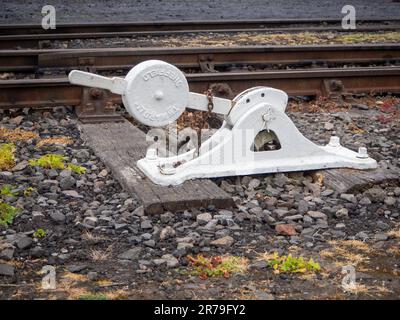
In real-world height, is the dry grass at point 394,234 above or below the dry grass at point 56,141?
below

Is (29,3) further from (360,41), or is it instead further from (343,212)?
(343,212)

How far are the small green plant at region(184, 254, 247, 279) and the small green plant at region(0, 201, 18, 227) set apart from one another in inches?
51.4

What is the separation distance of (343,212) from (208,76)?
358cm

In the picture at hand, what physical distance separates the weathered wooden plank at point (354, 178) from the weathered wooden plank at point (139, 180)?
0.95m

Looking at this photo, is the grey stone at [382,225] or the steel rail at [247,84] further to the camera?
the steel rail at [247,84]

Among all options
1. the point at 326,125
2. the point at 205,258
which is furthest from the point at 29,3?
the point at 205,258

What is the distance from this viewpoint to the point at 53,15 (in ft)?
51.9

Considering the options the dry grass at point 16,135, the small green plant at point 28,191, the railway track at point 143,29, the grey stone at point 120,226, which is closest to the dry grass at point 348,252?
the grey stone at point 120,226

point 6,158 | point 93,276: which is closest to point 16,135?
point 6,158

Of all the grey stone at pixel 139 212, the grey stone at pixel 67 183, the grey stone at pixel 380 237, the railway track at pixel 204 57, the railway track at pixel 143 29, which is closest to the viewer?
the grey stone at pixel 380 237

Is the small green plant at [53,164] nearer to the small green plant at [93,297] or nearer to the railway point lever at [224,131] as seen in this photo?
the railway point lever at [224,131]

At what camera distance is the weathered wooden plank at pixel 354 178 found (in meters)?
5.59

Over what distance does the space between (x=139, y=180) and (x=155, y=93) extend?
2.31 ft

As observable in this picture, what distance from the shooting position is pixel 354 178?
570cm
